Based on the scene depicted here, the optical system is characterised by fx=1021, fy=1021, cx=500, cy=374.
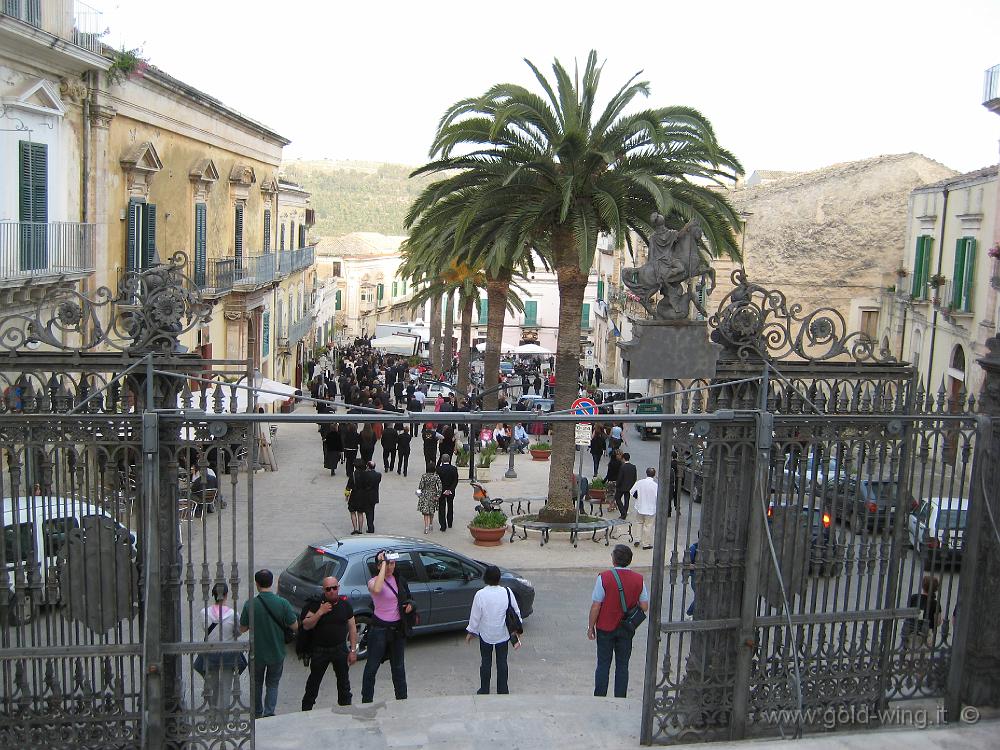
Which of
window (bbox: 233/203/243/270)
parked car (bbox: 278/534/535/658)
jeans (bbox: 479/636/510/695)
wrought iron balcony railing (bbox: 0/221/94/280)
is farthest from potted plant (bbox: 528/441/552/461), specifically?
jeans (bbox: 479/636/510/695)

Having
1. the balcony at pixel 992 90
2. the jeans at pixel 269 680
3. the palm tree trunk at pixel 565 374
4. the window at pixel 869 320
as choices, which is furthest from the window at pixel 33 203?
the window at pixel 869 320

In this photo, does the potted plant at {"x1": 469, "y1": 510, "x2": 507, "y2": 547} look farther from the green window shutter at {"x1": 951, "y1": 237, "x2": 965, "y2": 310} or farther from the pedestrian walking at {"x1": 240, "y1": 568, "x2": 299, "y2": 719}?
the green window shutter at {"x1": 951, "y1": 237, "x2": 965, "y2": 310}

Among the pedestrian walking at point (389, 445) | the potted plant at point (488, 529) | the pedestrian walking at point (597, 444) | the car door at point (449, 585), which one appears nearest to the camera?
the car door at point (449, 585)

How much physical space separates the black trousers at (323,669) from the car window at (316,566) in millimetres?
2049

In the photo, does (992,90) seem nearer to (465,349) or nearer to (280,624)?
(465,349)

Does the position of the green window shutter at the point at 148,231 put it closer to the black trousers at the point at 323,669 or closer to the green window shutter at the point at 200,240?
the green window shutter at the point at 200,240

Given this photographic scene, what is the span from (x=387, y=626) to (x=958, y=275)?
24190 millimetres

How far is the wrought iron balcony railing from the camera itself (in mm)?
15758

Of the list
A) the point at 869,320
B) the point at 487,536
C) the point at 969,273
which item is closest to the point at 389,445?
the point at 487,536

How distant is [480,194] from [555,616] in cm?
710

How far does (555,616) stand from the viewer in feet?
41.8

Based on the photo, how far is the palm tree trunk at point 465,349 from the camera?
29734 millimetres

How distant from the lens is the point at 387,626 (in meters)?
8.99

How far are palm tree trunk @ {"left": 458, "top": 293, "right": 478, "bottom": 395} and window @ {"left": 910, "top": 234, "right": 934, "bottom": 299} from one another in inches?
559
